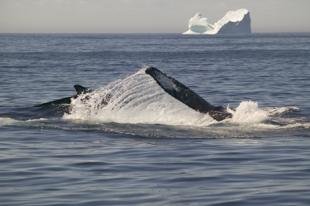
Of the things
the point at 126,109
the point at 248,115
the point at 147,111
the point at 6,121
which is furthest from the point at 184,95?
the point at 6,121

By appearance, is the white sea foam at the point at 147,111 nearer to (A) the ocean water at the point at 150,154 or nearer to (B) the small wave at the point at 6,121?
(A) the ocean water at the point at 150,154

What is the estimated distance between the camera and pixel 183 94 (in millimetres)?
15094

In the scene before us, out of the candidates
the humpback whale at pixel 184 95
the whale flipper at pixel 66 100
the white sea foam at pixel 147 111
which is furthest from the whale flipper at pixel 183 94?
the whale flipper at pixel 66 100

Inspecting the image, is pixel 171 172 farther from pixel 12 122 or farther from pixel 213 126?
pixel 12 122

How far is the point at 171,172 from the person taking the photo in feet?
33.6

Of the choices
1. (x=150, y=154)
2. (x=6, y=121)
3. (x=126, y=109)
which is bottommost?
(x=6, y=121)

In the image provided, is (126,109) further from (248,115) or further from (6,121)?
(248,115)

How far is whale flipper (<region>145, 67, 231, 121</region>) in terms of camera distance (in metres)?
14.5

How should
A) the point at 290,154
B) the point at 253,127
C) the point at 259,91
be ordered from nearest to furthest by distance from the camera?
1. the point at 290,154
2. the point at 253,127
3. the point at 259,91

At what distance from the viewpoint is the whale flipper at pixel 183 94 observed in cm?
1452

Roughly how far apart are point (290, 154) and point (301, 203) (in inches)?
156

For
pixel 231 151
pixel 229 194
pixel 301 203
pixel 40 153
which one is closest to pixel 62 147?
pixel 40 153

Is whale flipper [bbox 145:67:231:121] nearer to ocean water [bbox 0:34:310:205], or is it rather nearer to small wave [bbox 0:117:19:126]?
ocean water [bbox 0:34:310:205]

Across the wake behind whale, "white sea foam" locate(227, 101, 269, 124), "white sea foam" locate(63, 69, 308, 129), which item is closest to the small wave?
the wake behind whale
